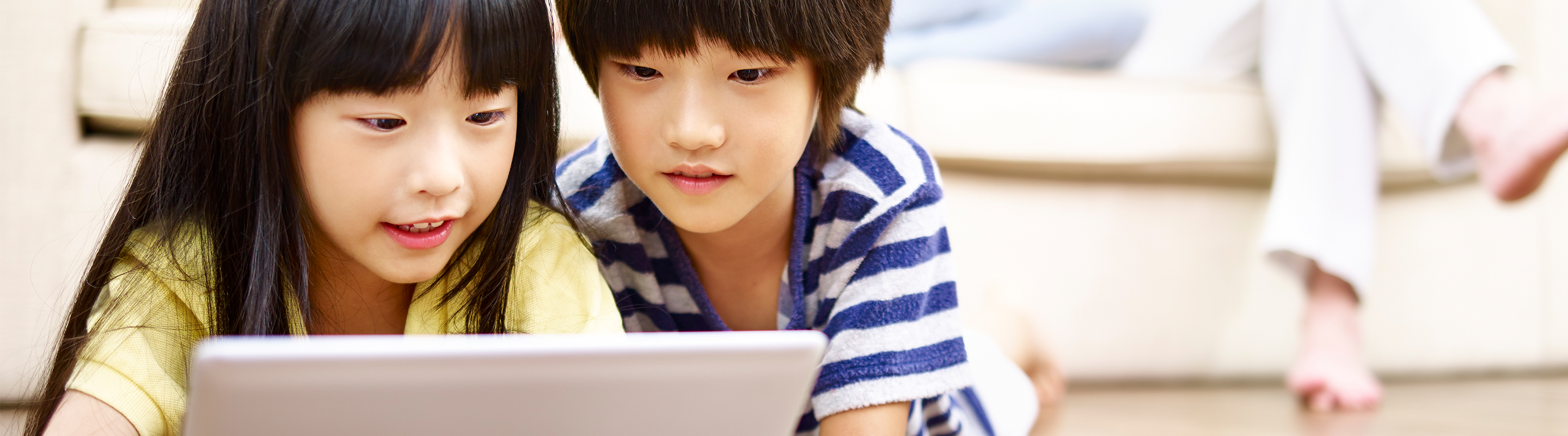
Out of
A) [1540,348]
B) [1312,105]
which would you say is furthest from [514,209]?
[1540,348]

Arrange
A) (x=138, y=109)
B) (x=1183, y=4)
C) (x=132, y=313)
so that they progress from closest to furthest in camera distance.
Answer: (x=132, y=313), (x=138, y=109), (x=1183, y=4)

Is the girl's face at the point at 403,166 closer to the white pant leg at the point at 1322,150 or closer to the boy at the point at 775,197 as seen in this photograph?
the boy at the point at 775,197

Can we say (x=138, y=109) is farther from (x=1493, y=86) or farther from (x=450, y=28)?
(x=1493, y=86)

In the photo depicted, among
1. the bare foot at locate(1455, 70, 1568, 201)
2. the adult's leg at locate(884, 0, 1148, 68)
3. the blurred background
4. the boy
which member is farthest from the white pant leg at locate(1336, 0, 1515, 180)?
the boy

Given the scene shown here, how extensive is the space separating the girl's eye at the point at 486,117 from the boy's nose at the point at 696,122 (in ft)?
0.32

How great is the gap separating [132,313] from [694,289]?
0.36 metres

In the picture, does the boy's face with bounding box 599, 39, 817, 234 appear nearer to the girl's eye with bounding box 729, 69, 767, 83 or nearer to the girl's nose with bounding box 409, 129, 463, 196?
the girl's eye with bounding box 729, 69, 767, 83

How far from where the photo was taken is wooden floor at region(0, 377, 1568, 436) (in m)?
0.99

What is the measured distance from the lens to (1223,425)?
103 centimetres

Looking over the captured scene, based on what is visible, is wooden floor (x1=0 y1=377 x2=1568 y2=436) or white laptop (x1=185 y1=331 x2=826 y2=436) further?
wooden floor (x1=0 y1=377 x2=1568 y2=436)

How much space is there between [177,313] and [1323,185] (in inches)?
48.1

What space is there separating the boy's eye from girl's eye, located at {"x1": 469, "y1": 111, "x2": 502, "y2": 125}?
141 mm

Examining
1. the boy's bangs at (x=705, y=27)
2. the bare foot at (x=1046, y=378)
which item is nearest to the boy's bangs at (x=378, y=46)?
the boy's bangs at (x=705, y=27)

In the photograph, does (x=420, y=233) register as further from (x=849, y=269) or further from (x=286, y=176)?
(x=849, y=269)
